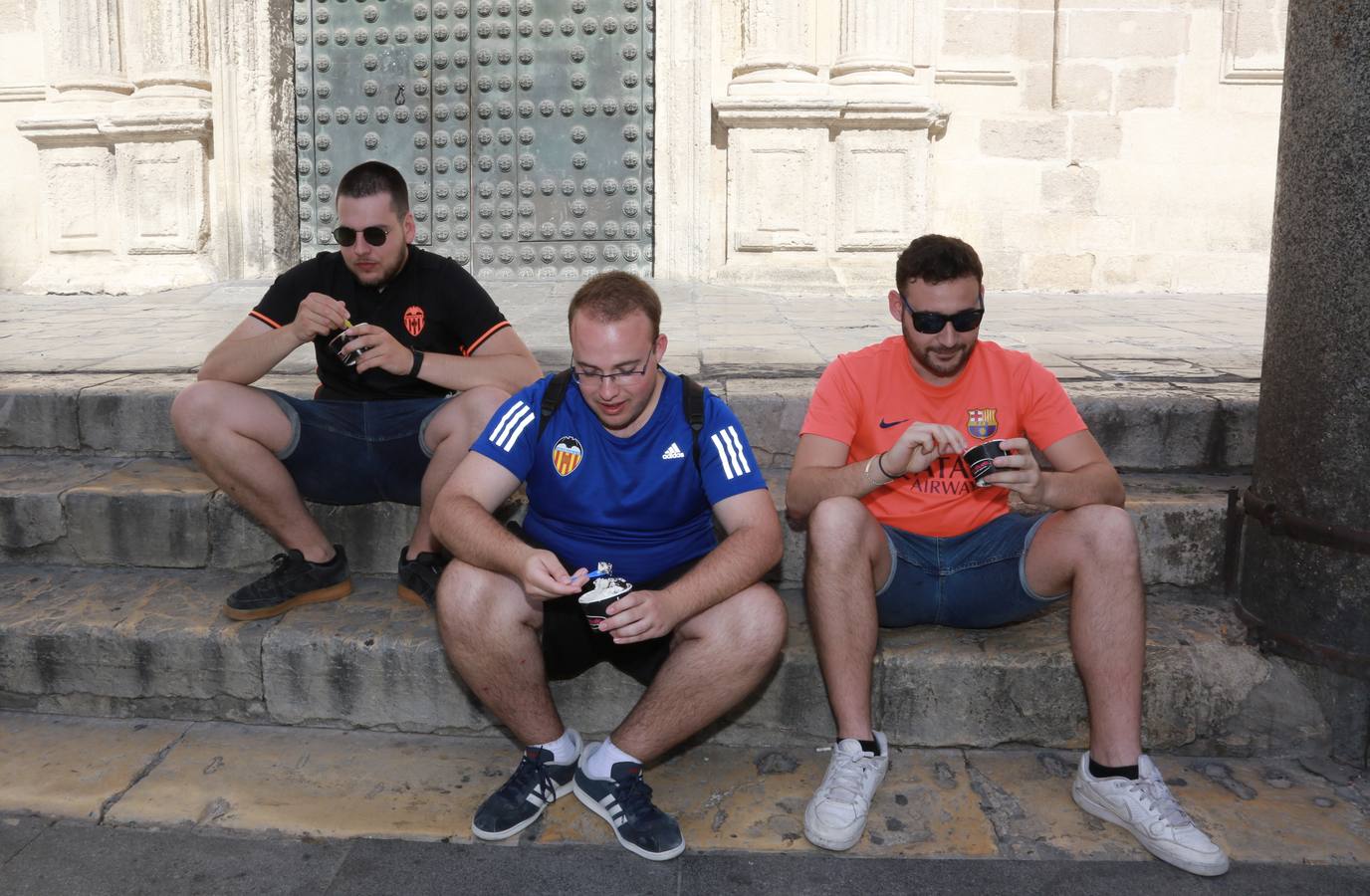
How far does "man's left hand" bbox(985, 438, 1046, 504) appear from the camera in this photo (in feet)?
8.61

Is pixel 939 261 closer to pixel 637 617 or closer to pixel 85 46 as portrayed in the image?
pixel 637 617

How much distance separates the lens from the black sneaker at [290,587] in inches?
126

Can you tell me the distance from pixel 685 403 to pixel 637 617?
0.58 m

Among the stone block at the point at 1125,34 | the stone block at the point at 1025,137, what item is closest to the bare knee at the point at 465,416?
the stone block at the point at 1025,137

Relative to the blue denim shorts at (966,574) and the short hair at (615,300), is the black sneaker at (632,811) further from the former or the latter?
the short hair at (615,300)

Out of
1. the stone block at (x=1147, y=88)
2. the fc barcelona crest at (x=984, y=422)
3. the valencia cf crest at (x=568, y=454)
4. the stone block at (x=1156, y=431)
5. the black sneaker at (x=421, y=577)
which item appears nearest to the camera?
the valencia cf crest at (x=568, y=454)

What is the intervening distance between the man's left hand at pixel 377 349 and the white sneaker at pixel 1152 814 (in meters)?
2.05

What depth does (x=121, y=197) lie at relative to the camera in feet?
26.6

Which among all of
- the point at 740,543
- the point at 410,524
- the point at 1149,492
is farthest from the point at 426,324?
the point at 1149,492

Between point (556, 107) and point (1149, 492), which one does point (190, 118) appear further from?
point (1149, 492)

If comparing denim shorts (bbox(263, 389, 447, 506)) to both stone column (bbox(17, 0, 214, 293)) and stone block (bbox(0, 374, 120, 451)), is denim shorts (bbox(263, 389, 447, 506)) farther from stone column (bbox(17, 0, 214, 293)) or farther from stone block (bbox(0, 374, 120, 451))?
stone column (bbox(17, 0, 214, 293))

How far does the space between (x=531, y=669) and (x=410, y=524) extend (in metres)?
0.98

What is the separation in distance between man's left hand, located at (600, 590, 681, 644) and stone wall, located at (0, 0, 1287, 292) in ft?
17.3

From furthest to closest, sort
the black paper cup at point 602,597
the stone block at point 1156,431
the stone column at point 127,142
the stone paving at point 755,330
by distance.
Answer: the stone column at point 127,142
the stone paving at point 755,330
the stone block at point 1156,431
the black paper cup at point 602,597
